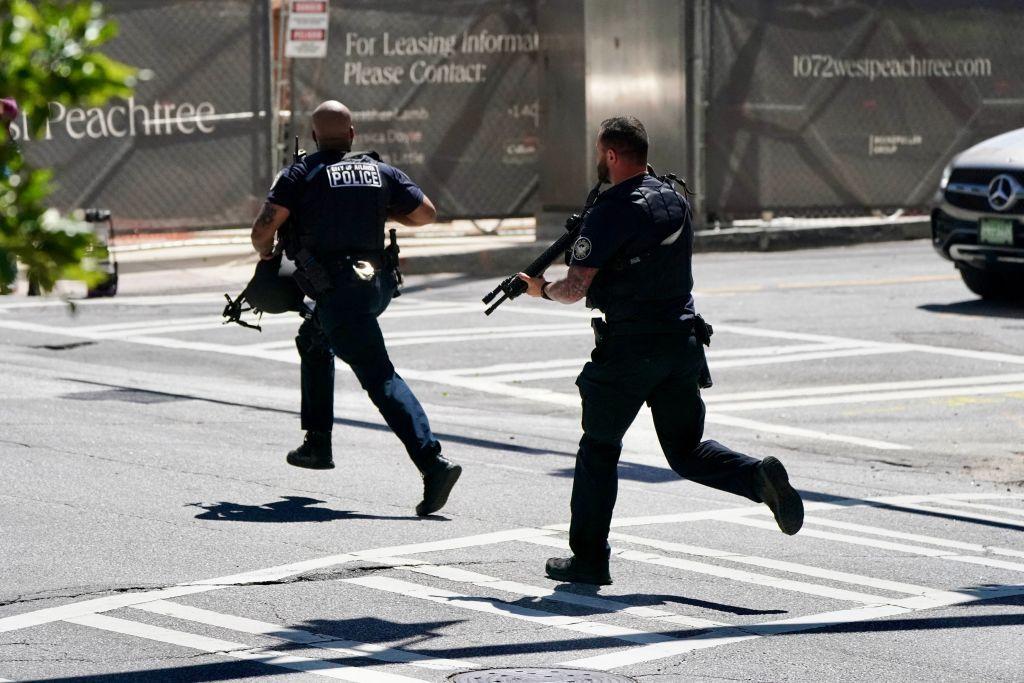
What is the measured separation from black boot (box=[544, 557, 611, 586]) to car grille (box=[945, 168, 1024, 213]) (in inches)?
350

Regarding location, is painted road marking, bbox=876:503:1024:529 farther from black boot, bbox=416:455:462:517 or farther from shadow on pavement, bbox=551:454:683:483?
black boot, bbox=416:455:462:517

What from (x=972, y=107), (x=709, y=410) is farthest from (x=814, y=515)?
(x=972, y=107)

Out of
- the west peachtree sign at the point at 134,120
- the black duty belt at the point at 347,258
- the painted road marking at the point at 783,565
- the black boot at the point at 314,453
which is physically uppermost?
the west peachtree sign at the point at 134,120

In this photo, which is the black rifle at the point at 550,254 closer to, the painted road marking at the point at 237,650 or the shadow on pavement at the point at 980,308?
the painted road marking at the point at 237,650

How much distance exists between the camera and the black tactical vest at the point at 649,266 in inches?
263

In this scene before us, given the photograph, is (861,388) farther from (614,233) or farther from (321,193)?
(614,233)

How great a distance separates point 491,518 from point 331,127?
1915 millimetres

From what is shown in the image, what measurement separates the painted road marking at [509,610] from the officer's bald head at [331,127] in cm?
236

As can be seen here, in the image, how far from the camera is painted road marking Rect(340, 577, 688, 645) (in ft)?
20.1

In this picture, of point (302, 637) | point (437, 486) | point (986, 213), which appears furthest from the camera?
point (986, 213)

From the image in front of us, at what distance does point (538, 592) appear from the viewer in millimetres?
6734

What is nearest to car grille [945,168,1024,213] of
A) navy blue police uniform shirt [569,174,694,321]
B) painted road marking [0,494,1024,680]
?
painted road marking [0,494,1024,680]

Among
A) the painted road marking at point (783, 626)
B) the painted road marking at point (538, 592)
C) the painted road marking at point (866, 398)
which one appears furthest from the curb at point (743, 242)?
the painted road marking at point (783, 626)

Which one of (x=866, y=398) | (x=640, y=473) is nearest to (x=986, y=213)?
(x=866, y=398)
